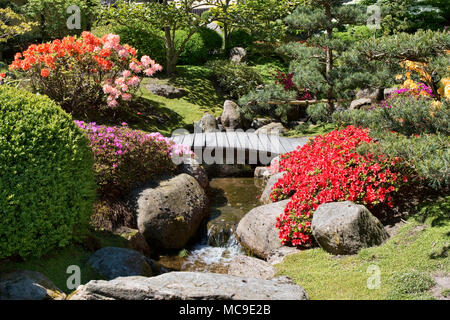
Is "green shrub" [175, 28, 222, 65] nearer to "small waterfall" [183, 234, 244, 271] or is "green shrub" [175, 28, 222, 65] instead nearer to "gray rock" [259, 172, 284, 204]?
"gray rock" [259, 172, 284, 204]

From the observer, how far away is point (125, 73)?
482 inches

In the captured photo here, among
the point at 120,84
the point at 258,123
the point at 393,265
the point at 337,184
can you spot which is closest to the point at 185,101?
the point at 258,123

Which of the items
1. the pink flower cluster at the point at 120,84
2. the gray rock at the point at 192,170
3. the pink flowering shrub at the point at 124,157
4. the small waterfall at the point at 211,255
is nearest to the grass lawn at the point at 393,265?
the small waterfall at the point at 211,255

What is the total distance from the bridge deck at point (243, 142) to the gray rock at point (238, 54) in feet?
25.4

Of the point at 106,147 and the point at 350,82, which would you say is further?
the point at 350,82

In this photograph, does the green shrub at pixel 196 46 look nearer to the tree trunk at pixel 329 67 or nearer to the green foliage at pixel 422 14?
the tree trunk at pixel 329 67

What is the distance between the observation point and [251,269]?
231 inches

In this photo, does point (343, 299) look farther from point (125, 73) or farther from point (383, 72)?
point (125, 73)

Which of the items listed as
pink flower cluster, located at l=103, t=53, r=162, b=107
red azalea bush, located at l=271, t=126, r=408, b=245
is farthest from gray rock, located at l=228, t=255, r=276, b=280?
pink flower cluster, located at l=103, t=53, r=162, b=107

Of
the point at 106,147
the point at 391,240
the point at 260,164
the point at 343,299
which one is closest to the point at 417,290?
the point at 343,299

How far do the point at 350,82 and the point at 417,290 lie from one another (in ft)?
23.6

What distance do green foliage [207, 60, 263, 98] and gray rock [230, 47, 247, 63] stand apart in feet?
5.75

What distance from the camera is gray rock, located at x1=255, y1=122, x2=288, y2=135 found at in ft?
43.9
